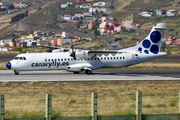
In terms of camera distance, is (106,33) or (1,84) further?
(106,33)

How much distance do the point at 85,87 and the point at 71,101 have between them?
1389 centimetres

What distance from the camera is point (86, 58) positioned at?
43.1 meters

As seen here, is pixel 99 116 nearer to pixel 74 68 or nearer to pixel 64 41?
pixel 74 68

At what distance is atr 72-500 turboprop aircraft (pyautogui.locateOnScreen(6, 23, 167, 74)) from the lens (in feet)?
136

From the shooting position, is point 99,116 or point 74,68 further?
point 74,68

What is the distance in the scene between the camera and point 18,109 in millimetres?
16719

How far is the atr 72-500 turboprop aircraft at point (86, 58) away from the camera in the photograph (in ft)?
136

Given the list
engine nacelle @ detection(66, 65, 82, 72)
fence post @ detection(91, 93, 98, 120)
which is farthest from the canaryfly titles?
fence post @ detection(91, 93, 98, 120)

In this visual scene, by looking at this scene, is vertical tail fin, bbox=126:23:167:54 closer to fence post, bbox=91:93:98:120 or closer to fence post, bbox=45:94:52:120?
fence post, bbox=91:93:98:120

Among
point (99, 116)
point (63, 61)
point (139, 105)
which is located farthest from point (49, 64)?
point (139, 105)

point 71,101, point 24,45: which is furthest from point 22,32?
point 71,101

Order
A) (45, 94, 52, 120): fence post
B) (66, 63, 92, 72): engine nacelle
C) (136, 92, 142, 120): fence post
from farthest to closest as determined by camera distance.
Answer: (66, 63, 92, 72): engine nacelle, (136, 92, 142, 120): fence post, (45, 94, 52, 120): fence post

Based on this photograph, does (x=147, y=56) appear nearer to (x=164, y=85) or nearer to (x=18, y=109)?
(x=164, y=85)

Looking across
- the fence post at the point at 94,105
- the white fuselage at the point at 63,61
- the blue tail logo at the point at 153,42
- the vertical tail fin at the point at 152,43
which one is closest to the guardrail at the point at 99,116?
the fence post at the point at 94,105
